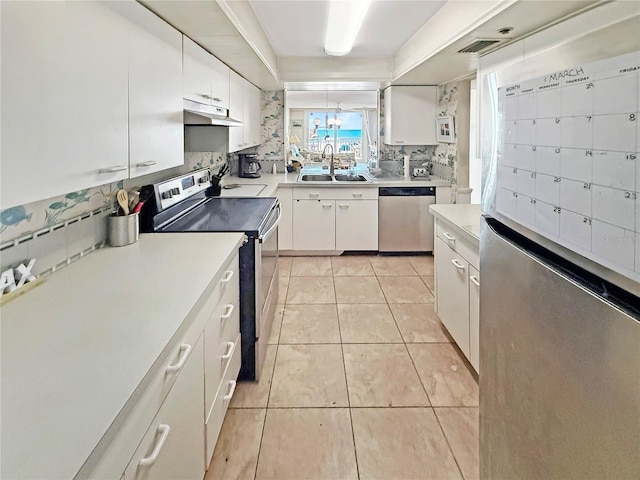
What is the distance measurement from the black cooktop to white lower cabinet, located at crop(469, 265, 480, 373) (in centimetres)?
112

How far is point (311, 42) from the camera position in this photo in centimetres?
387

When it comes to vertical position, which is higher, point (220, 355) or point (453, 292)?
point (453, 292)

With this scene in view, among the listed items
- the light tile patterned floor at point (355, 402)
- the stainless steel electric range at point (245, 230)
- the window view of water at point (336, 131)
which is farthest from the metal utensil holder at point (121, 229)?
the window view of water at point (336, 131)

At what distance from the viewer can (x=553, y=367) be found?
82cm

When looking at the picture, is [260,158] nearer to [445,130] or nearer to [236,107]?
[236,107]

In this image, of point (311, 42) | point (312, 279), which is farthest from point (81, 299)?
point (311, 42)

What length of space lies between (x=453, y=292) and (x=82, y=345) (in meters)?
2.03

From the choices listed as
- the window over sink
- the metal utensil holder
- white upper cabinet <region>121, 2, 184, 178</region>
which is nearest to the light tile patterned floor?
the metal utensil holder

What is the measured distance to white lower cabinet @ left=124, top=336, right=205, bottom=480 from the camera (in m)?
0.92

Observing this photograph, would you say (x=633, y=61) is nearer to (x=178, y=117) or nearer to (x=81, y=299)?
(x=81, y=299)

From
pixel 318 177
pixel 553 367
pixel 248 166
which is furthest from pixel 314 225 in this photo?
pixel 553 367

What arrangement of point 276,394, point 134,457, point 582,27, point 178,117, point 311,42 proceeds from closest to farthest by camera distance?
point 134,457 → point 582,27 → point 178,117 → point 276,394 → point 311,42

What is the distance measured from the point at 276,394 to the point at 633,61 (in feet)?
6.68

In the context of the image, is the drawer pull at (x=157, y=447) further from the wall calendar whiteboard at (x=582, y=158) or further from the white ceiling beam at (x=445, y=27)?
the white ceiling beam at (x=445, y=27)
